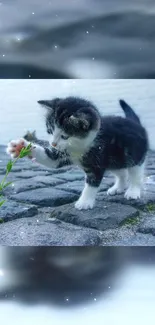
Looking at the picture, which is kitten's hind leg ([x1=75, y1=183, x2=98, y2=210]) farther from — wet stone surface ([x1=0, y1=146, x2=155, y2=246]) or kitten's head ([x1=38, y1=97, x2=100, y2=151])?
kitten's head ([x1=38, y1=97, x2=100, y2=151])

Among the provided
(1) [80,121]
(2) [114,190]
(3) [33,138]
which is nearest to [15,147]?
(3) [33,138]

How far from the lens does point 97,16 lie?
1536mm

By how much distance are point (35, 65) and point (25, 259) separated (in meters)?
0.56

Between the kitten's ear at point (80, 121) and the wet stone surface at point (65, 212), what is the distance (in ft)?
0.48

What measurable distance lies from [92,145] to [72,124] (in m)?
0.09

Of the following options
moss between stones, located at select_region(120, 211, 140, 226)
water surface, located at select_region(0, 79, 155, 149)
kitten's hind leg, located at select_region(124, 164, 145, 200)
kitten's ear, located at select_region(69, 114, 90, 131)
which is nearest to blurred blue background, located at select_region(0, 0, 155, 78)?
water surface, located at select_region(0, 79, 155, 149)

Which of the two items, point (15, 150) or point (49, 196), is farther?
point (49, 196)

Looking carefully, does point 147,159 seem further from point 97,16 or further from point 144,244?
point 97,16

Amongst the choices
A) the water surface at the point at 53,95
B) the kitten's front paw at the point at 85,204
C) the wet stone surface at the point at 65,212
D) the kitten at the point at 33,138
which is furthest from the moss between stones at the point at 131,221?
the kitten at the point at 33,138

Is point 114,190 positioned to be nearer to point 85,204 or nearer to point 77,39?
point 85,204

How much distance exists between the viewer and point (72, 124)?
1454 millimetres

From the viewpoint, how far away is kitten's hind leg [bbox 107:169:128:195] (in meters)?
1.58

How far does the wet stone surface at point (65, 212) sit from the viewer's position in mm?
1549

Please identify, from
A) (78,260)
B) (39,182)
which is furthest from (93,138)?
(78,260)
